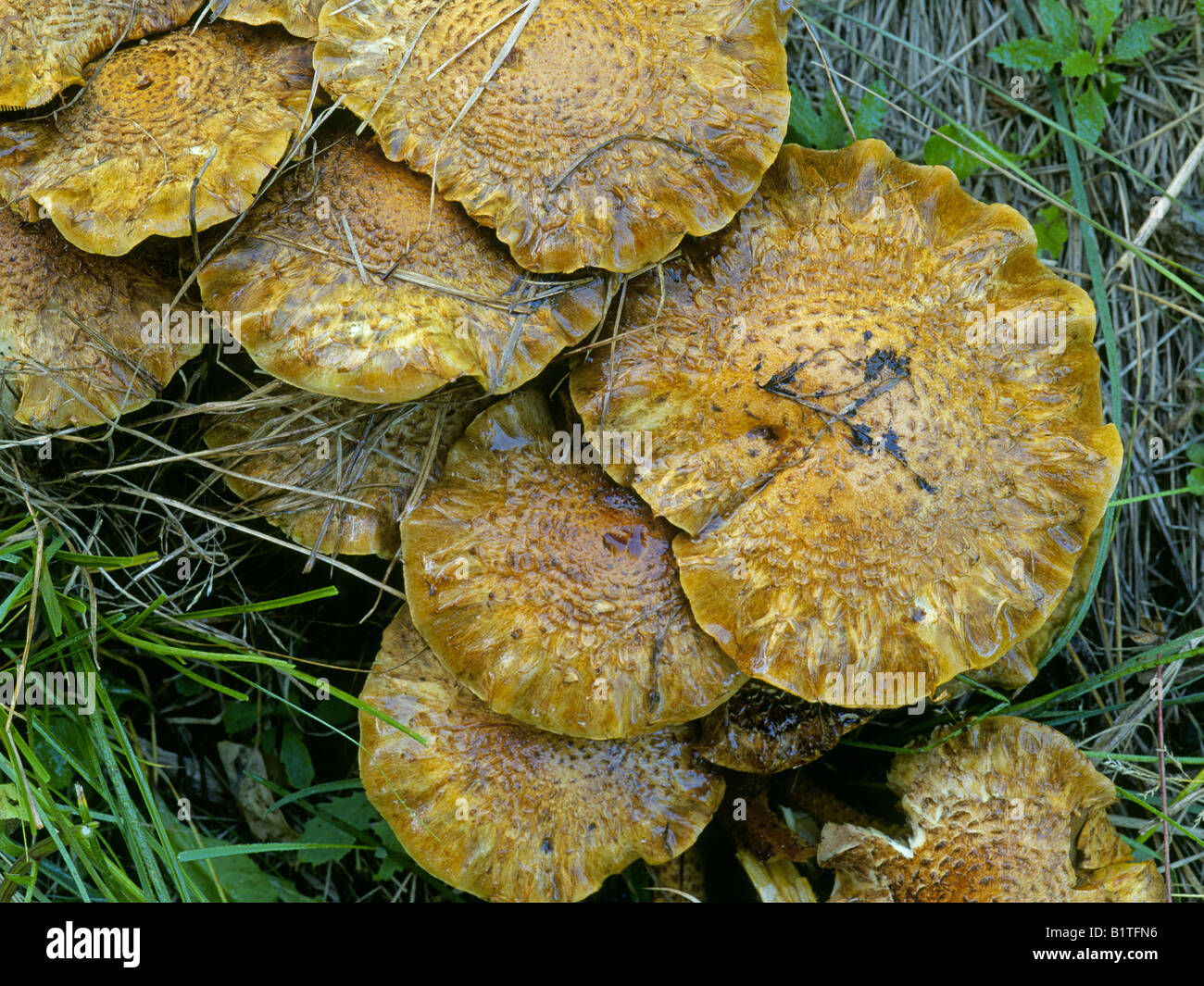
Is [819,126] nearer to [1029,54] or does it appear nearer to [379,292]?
[1029,54]

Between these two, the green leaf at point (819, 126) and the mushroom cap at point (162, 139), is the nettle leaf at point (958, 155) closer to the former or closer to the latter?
the green leaf at point (819, 126)

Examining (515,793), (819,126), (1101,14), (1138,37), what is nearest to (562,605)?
(515,793)

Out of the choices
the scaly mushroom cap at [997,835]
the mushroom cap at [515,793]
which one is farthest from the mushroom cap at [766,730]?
the scaly mushroom cap at [997,835]

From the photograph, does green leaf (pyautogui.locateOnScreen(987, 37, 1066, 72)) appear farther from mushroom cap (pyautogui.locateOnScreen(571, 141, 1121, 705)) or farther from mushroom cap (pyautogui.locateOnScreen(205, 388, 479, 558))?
mushroom cap (pyautogui.locateOnScreen(205, 388, 479, 558))

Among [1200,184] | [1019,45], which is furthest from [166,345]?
[1200,184]
